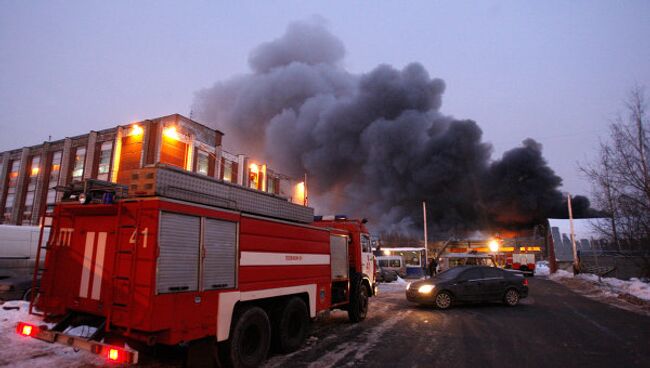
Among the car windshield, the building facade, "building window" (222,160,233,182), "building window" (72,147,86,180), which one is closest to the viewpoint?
the car windshield

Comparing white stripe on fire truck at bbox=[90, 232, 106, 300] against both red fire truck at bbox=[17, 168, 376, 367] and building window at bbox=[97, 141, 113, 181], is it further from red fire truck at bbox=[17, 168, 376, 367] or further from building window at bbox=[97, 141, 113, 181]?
building window at bbox=[97, 141, 113, 181]

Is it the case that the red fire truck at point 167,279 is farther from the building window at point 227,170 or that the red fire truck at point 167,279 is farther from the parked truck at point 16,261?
the building window at point 227,170

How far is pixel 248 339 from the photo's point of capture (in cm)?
595

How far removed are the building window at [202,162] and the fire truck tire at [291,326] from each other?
88.1ft

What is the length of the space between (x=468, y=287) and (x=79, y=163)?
119 feet

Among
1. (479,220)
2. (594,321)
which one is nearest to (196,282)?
(594,321)

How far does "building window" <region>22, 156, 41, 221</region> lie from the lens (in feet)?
128

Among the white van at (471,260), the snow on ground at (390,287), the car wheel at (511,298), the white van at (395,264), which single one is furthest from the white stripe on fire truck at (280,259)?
the white van at (395,264)

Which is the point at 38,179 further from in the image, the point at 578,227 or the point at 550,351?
the point at 578,227

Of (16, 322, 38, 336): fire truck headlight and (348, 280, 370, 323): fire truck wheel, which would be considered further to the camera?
(348, 280, 370, 323): fire truck wheel

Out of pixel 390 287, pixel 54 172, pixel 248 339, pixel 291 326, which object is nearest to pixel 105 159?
pixel 54 172

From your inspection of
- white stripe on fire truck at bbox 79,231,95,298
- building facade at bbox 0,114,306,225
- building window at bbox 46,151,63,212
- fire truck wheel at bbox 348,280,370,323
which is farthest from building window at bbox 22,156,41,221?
white stripe on fire truck at bbox 79,231,95,298

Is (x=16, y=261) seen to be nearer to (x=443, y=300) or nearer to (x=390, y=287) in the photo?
(x=443, y=300)

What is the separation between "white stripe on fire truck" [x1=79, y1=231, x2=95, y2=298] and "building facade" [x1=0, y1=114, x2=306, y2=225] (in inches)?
868
